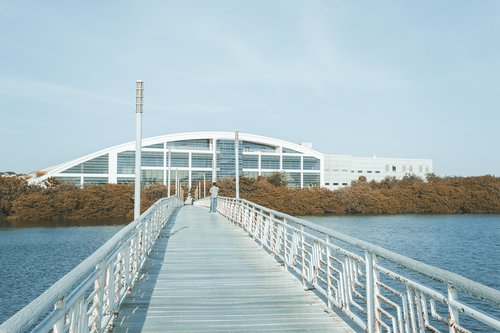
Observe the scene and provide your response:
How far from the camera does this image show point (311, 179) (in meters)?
92.9

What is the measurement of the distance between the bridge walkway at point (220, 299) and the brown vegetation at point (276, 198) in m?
60.7

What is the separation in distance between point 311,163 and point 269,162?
8.81m

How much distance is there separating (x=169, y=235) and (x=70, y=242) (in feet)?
78.2

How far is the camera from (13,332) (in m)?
2.29

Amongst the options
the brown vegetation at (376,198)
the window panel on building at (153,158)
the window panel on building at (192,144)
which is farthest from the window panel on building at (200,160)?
the brown vegetation at (376,198)

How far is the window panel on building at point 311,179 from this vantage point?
92.6 metres

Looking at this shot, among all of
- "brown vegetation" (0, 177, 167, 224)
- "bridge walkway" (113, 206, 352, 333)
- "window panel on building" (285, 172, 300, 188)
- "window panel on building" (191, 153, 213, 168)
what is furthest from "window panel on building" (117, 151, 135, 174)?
"bridge walkway" (113, 206, 352, 333)

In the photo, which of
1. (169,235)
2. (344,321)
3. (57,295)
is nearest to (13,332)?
(57,295)

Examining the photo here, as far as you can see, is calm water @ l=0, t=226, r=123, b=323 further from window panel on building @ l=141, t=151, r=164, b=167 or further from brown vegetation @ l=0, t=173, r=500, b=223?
window panel on building @ l=141, t=151, r=164, b=167

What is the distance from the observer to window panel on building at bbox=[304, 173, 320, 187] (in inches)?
3647

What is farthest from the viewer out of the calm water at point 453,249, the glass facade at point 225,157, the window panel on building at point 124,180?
the glass facade at point 225,157

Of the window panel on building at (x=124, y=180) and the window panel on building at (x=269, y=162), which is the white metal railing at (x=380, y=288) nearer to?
the window panel on building at (x=124, y=180)

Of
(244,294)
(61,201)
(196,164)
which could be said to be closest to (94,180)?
(61,201)

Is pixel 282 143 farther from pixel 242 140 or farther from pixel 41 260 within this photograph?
pixel 41 260
